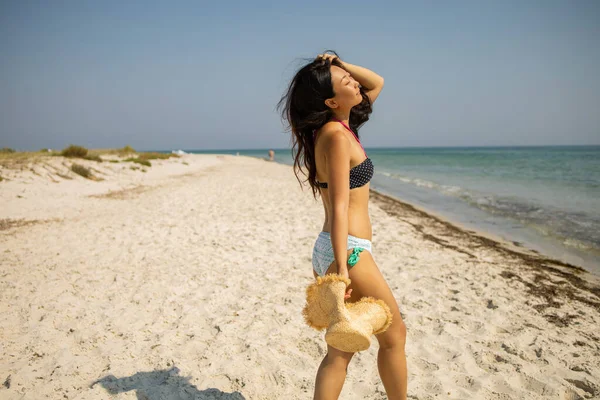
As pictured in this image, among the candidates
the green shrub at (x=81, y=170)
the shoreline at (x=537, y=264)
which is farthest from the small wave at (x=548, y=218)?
the green shrub at (x=81, y=170)

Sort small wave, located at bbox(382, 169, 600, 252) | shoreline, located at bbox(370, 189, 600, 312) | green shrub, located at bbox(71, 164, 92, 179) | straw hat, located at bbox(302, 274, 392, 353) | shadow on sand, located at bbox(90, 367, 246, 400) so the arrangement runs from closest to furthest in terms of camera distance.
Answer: straw hat, located at bbox(302, 274, 392, 353)
shadow on sand, located at bbox(90, 367, 246, 400)
shoreline, located at bbox(370, 189, 600, 312)
small wave, located at bbox(382, 169, 600, 252)
green shrub, located at bbox(71, 164, 92, 179)

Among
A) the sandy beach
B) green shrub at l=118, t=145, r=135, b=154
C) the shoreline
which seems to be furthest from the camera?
green shrub at l=118, t=145, r=135, b=154

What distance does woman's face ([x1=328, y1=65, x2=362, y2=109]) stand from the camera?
1.91 meters

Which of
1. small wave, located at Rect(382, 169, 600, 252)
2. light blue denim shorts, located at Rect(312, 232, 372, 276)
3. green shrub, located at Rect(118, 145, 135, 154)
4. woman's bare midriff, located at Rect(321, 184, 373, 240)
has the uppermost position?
green shrub, located at Rect(118, 145, 135, 154)

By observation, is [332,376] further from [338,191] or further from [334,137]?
[334,137]

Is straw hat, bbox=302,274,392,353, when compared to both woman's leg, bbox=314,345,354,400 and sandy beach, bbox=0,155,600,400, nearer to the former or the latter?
woman's leg, bbox=314,345,354,400

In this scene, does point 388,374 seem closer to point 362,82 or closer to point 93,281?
point 362,82

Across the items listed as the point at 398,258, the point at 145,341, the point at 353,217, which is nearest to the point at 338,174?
the point at 353,217

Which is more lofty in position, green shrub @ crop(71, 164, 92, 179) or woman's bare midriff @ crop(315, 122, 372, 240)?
woman's bare midriff @ crop(315, 122, 372, 240)

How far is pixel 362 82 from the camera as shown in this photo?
2.26 meters

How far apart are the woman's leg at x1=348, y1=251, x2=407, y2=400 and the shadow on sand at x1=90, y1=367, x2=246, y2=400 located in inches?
47.8

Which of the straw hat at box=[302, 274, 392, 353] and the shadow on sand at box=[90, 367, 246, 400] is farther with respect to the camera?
the shadow on sand at box=[90, 367, 246, 400]

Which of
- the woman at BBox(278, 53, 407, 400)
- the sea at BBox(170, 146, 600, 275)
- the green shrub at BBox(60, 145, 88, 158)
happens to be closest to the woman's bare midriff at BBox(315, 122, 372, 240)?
the woman at BBox(278, 53, 407, 400)

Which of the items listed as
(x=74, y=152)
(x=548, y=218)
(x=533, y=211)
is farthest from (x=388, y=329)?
(x=74, y=152)
